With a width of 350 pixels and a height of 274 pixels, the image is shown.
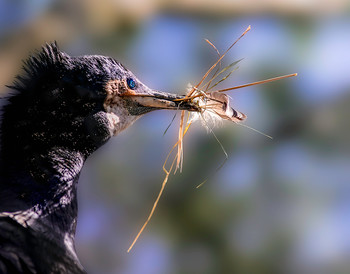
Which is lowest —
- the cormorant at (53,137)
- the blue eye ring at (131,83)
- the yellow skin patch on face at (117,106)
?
the cormorant at (53,137)

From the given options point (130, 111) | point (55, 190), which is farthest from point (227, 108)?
point (55, 190)

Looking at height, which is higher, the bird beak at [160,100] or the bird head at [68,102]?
the bird beak at [160,100]

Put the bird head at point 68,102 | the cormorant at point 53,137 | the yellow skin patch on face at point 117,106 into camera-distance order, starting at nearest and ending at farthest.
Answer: the cormorant at point 53,137 < the bird head at point 68,102 < the yellow skin patch on face at point 117,106

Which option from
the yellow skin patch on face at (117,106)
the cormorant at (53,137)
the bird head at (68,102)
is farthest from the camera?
the yellow skin patch on face at (117,106)

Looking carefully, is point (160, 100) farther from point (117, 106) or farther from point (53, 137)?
point (53, 137)

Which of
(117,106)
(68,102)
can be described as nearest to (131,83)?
(117,106)

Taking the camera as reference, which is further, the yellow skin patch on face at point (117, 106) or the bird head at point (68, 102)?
the yellow skin patch on face at point (117, 106)

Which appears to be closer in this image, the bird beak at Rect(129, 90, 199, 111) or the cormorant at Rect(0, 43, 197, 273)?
the cormorant at Rect(0, 43, 197, 273)

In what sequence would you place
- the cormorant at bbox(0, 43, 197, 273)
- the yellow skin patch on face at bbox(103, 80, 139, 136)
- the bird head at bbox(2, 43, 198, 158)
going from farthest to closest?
the yellow skin patch on face at bbox(103, 80, 139, 136) < the bird head at bbox(2, 43, 198, 158) < the cormorant at bbox(0, 43, 197, 273)
